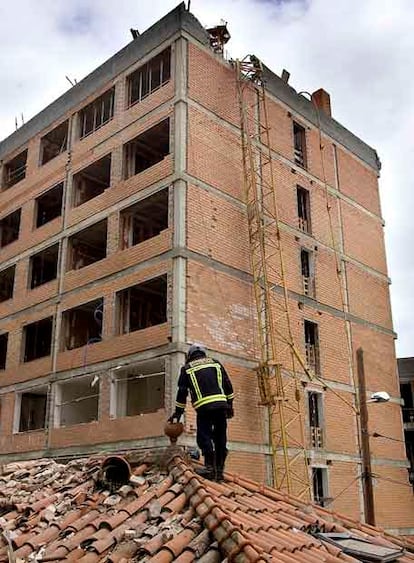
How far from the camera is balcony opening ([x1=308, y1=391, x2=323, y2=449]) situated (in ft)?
62.8

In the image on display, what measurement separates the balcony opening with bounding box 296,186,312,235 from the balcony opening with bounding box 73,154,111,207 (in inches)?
272

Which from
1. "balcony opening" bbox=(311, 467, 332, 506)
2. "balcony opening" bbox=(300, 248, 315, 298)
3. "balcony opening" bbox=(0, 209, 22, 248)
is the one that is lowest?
"balcony opening" bbox=(311, 467, 332, 506)

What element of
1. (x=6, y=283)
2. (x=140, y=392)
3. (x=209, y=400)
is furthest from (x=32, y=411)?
(x=209, y=400)

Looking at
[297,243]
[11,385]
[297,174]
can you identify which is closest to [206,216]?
[297,243]

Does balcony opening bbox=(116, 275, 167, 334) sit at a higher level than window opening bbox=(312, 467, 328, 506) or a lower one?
higher

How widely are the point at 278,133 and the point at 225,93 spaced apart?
8.62 ft

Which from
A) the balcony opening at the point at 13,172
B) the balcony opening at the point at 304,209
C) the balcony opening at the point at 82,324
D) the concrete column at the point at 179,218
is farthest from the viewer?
the balcony opening at the point at 13,172

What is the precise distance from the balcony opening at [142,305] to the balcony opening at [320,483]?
6743mm

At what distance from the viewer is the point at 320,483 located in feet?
62.6

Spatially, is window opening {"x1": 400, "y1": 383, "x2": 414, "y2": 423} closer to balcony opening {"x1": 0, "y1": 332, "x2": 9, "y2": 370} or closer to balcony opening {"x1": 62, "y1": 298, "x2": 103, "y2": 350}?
balcony opening {"x1": 62, "y1": 298, "x2": 103, "y2": 350}

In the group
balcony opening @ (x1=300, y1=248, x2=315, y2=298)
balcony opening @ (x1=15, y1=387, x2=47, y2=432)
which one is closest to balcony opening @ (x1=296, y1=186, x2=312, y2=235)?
balcony opening @ (x1=300, y1=248, x2=315, y2=298)

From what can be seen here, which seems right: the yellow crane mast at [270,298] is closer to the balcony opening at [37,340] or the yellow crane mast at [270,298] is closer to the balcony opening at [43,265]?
the balcony opening at [43,265]

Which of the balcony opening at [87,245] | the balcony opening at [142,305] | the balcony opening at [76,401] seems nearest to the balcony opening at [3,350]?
the balcony opening at [87,245]

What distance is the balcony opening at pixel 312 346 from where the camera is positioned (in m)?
20.2
